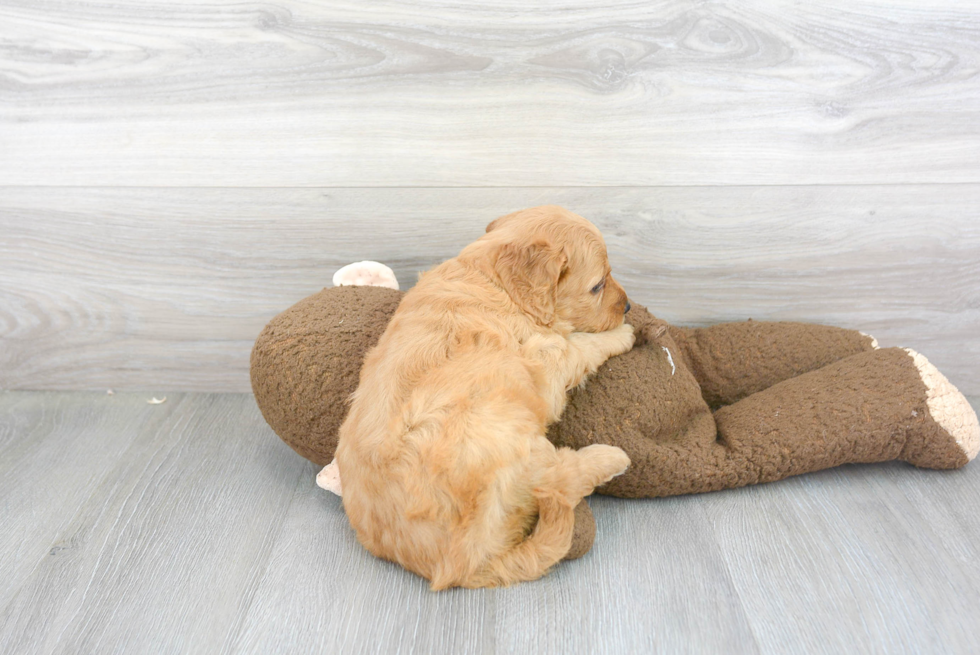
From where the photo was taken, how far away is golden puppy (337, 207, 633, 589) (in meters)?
1.53

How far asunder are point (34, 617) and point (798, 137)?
8.13ft

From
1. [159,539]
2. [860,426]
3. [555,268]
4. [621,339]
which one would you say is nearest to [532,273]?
[555,268]

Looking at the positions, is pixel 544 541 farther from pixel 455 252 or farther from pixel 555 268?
pixel 455 252

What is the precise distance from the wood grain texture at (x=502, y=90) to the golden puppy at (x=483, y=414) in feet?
1.66

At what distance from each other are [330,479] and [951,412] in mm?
1746

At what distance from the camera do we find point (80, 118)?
229 centimetres

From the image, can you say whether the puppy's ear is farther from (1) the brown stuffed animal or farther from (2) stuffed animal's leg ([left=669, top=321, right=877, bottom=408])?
(2) stuffed animal's leg ([left=669, top=321, right=877, bottom=408])

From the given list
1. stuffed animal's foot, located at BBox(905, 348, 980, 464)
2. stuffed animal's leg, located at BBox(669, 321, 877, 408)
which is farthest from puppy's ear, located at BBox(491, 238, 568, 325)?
stuffed animal's foot, located at BBox(905, 348, 980, 464)

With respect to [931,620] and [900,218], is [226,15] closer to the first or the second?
[900,218]

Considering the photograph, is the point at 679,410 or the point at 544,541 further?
the point at 679,410

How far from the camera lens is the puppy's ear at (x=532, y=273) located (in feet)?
5.80

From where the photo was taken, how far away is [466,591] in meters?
1.61

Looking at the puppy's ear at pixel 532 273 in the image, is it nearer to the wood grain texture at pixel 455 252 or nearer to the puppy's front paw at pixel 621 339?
the puppy's front paw at pixel 621 339

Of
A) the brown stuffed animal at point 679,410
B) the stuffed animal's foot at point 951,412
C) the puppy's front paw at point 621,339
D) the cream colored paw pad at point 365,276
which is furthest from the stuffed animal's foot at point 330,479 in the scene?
the stuffed animal's foot at point 951,412
